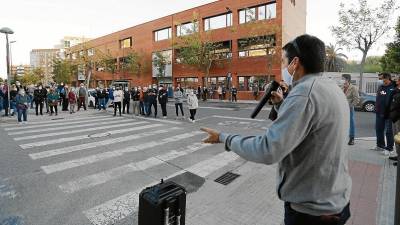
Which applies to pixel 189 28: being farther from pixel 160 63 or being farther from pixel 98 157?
pixel 98 157

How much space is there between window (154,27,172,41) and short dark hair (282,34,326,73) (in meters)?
41.3

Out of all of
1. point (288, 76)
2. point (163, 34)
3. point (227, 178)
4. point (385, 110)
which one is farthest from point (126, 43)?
point (288, 76)

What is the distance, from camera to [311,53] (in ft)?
5.99

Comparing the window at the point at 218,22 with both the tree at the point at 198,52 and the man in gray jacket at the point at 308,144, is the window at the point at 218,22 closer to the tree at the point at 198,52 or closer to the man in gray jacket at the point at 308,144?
the tree at the point at 198,52

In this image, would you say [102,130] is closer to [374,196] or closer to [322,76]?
[374,196]

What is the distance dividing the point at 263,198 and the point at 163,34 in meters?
40.9

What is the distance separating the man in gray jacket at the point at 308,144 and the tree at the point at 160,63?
39847 millimetres

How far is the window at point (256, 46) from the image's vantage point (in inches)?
1136

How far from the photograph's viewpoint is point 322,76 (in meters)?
1.84

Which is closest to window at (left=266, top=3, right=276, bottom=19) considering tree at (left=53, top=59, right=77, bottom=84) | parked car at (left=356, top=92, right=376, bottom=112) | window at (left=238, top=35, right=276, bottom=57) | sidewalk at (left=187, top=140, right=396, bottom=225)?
window at (left=238, top=35, right=276, bottom=57)

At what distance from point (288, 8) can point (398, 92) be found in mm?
28075

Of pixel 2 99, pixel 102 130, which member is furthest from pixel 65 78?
pixel 102 130

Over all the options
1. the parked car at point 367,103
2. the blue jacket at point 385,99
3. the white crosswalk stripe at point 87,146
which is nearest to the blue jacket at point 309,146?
the blue jacket at point 385,99

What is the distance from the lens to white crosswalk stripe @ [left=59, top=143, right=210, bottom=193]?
535 cm
